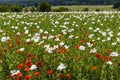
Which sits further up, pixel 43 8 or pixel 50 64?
pixel 50 64

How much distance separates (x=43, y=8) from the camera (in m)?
50.7

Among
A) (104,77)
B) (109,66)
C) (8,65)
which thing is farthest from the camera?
(8,65)

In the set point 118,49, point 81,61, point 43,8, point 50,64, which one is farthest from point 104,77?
point 43,8

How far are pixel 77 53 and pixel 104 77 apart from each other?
199 centimetres

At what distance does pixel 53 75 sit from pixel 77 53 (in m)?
1.78

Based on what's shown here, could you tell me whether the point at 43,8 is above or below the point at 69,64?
below

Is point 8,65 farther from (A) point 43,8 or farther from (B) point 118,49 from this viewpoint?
(A) point 43,8

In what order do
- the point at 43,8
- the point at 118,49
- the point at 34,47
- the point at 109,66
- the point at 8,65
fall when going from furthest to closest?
1. the point at 43,8
2. the point at 34,47
3. the point at 118,49
4. the point at 8,65
5. the point at 109,66

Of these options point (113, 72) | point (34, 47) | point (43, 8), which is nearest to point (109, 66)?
point (113, 72)

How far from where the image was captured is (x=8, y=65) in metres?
9.31

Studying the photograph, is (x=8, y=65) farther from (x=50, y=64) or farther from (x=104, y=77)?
(x=104, y=77)

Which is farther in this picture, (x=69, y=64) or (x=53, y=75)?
(x=69, y=64)

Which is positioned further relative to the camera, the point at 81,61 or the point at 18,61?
the point at 18,61

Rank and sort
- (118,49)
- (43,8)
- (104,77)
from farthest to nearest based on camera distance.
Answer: (43,8), (118,49), (104,77)
